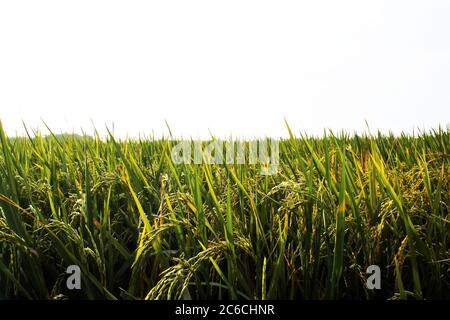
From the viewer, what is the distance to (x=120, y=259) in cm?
175

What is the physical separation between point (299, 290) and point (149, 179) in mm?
944

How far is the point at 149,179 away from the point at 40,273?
2.51ft

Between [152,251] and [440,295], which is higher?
[152,251]

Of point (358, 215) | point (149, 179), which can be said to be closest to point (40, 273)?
point (149, 179)

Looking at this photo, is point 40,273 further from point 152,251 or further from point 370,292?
point 370,292
